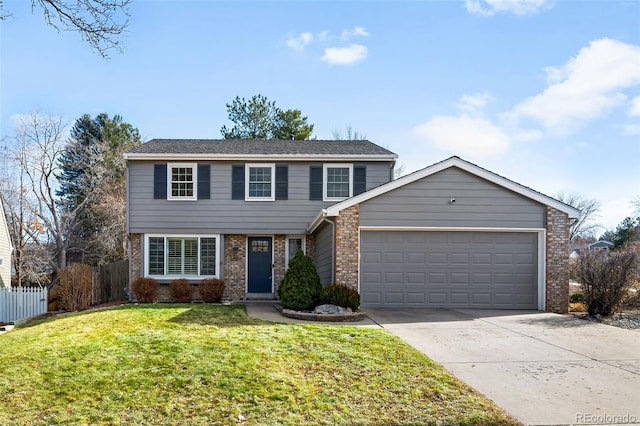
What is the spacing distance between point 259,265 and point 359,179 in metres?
4.51

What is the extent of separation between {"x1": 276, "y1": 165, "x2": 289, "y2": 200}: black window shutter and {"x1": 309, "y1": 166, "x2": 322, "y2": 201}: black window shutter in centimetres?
81

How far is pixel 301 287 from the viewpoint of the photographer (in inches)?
465

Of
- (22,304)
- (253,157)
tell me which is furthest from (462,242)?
(22,304)

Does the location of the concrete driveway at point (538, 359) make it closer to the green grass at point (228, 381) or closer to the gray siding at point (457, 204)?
the green grass at point (228, 381)

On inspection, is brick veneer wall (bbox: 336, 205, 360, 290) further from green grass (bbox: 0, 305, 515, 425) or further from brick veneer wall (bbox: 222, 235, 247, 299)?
brick veneer wall (bbox: 222, 235, 247, 299)

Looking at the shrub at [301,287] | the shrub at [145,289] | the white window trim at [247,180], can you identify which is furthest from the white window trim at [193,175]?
the shrub at [301,287]

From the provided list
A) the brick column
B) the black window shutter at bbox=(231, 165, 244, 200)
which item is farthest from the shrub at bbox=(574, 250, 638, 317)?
the black window shutter at bbox=(231, 165, 244, 200)

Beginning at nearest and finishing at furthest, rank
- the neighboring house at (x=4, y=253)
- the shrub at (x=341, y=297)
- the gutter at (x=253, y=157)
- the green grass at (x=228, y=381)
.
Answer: the green grass at (x=228, y=381)
the shrub at (x=341, y=297)
the gutter at (x=253, y=157)
the neighboring house at (x=4, y=253)

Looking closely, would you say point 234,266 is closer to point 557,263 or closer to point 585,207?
point 557,263

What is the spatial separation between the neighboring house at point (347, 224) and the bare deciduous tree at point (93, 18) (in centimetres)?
689

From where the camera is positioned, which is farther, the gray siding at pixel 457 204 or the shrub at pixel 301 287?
the gray siding at pixel 457 204

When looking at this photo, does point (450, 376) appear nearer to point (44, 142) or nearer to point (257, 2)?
point (257, 2)

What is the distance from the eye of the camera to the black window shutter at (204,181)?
16.5 metres

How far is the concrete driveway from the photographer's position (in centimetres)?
539
